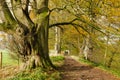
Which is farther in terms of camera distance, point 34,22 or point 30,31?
point 34,22

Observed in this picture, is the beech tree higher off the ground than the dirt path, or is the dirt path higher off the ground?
the beech tree

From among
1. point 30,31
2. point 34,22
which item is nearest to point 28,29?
point 30,31

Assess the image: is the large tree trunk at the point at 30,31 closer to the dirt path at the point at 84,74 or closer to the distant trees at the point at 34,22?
the distant trees at the point at 34,22

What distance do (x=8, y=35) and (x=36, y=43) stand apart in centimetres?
177

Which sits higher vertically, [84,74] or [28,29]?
[28,29]

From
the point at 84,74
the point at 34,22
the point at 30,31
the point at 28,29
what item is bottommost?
the point at 84,74

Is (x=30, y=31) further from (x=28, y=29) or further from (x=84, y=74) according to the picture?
(x=84, y=74)

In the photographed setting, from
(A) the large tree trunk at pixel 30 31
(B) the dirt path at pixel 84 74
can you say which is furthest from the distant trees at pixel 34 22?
(B) the dirt path at pixel 84 74

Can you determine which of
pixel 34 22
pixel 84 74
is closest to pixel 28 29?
pixel 34 22

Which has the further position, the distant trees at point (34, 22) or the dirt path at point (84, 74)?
the distant trees at point (34, 22)

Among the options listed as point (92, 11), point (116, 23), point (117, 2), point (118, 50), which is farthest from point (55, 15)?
point (92, 11)

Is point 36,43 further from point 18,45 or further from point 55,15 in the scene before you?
point 55,15

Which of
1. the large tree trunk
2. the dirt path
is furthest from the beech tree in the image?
the dirt path

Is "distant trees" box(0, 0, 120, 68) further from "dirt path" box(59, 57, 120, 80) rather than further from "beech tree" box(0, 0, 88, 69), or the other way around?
"dirt path" box(59, 57, 120, 80)
